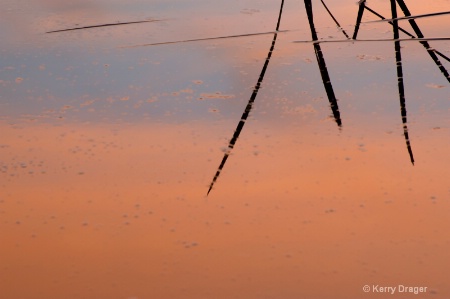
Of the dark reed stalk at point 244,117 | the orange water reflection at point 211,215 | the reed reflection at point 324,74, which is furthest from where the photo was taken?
the reed reflection at point 324,74

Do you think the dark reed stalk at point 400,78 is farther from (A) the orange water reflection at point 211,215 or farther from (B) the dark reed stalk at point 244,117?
(B) the dark reed stalk at point 244,117

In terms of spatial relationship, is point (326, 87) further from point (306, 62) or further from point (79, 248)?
point (79, 248)

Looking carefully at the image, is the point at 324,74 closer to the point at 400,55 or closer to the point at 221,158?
the point at 400,55

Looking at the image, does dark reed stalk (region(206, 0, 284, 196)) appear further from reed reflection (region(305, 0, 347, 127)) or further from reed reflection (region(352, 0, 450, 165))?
reed reflection (region(352, 0, 450, 165))

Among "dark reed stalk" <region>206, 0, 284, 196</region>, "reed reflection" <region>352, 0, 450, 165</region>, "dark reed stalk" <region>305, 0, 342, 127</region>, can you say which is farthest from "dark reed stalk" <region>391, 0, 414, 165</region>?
"dark reed stalk" <region>206, 0, 284, 196</region>

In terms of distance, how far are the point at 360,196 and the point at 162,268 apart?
0.34m

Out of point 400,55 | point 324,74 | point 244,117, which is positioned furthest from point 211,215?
point 400,55

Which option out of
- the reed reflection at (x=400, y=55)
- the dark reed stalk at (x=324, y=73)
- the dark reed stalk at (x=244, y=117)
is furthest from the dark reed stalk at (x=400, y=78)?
the dark reed stalk at (x=244, y=117)

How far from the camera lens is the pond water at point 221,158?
1145 mm

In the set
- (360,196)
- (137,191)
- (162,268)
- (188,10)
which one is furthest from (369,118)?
(188,10)

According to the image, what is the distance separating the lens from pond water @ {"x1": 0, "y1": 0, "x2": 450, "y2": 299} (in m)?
Answer: 1.14

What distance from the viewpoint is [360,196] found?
4.31 feet

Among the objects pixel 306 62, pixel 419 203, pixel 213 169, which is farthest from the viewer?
pixel 306 62

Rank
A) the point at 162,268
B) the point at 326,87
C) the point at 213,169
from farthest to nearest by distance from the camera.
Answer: the point at 326,87 < the point at 213,169 < the point at 162,268
